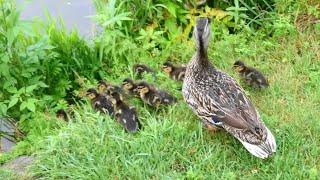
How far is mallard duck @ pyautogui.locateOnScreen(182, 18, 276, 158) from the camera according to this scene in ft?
13.9

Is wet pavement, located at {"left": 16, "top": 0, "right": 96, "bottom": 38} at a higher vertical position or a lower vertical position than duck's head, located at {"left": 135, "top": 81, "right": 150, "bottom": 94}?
higher

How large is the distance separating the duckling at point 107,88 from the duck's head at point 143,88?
140mm

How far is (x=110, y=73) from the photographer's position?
19.4 ft

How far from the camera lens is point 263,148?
4180 mm

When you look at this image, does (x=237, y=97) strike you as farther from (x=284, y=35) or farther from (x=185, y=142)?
(x=284, y=35)

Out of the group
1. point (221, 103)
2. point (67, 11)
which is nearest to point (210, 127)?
point (221, 103)

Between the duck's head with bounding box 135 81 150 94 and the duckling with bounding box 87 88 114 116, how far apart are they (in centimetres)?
25

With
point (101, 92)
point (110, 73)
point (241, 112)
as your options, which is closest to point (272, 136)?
point (241, 112)

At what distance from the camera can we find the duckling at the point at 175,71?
17.3ft

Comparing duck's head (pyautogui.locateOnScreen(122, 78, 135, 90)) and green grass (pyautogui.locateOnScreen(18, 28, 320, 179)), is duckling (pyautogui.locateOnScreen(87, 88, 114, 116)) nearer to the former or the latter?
green grass (pyautogui.locateOnScreen(18, 28, 320, 179))

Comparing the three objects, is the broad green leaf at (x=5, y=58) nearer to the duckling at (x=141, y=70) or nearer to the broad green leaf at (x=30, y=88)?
the broad green leaf at (x=30, y=88)

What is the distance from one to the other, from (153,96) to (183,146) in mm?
573

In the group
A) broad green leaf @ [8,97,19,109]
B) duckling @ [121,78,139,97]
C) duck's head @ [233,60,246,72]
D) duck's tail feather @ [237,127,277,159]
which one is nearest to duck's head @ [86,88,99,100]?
duckling @ [121,78,139,97]

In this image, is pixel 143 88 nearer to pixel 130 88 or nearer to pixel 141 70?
pixel 130 88
